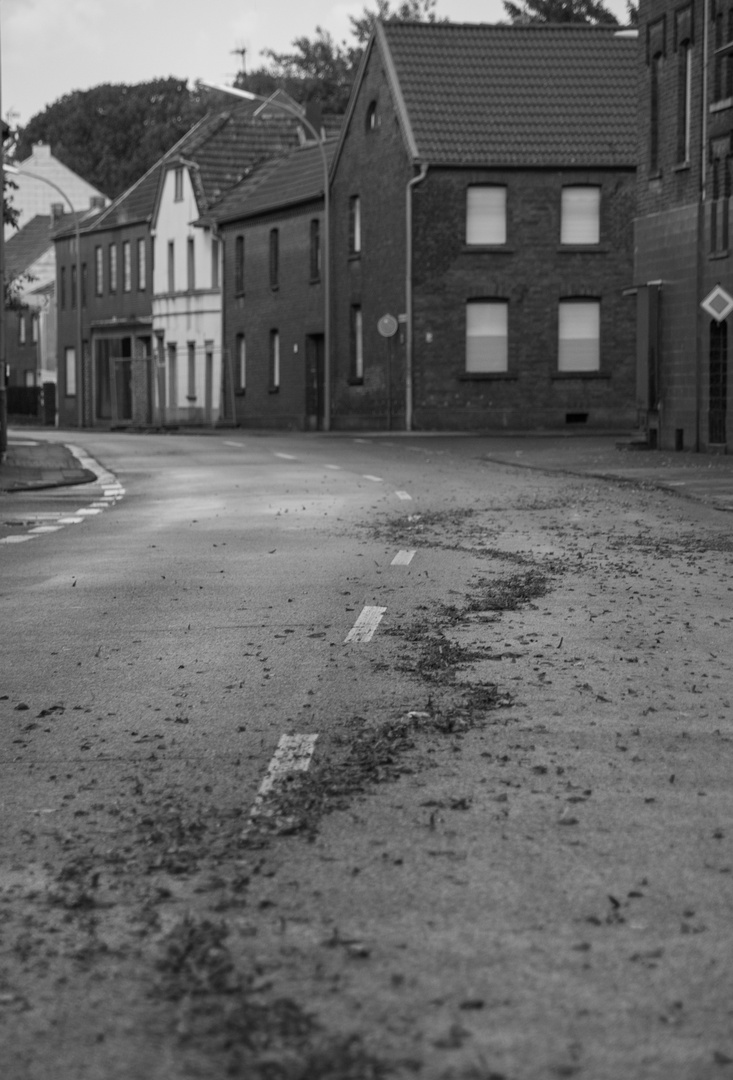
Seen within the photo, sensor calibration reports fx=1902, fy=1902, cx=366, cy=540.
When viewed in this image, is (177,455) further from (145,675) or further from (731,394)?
(145,675)

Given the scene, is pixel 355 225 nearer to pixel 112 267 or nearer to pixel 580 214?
pixel 580 214

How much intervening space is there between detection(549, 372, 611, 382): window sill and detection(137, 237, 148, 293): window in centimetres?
2647

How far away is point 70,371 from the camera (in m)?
82.3

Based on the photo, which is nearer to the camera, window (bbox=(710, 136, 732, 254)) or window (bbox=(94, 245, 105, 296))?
window (bbox=(710, 136, 732, 254))

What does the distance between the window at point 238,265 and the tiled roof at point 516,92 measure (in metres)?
12.7

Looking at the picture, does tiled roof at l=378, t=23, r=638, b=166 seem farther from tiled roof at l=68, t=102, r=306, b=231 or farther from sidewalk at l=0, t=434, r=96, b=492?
sidewalk at l=0, t=434, r=96, b=492

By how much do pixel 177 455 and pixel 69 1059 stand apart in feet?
105

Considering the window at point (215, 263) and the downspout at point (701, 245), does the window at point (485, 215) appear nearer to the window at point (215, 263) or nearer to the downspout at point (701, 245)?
the window at point (215, 263)

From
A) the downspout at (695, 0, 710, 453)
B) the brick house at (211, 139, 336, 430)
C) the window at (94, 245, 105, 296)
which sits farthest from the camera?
the window at (94, 245, 105, 296)

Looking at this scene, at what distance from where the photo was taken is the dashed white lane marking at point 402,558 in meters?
14.0

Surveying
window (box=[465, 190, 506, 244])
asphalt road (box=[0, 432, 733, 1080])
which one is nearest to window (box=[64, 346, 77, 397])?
window (box=[465, 190, 506, 244])

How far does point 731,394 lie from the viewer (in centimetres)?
3312

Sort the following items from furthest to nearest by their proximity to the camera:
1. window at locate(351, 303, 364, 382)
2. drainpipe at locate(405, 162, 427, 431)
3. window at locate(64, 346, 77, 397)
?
window at locate(64, 346, 77, 397) < window at locate(351, 303, 364, 382) < drainpipe at locate(405, 162, 427, 431)

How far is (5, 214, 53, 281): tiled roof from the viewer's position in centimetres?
9512
